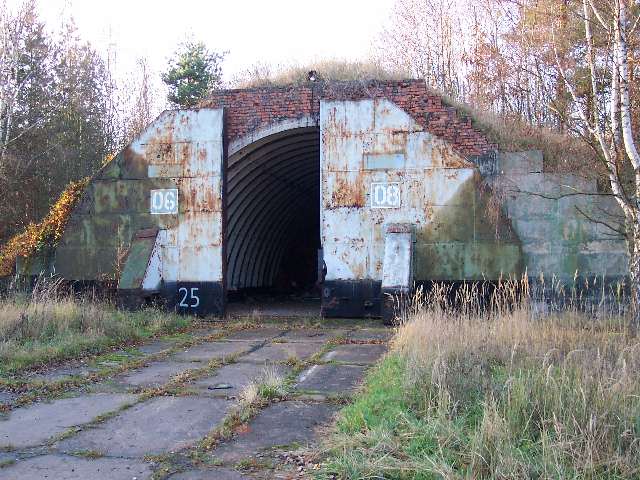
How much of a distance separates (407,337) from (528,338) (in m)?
1.37

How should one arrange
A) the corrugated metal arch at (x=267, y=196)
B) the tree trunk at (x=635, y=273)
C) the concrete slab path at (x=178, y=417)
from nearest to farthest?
the concrete slab path at (x=178, y=417) < the tree trunk at (x=635, y=273) < the corrugated metal arch at (x=267, y=196)

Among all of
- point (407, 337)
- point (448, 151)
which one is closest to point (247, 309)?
point (448, 151)

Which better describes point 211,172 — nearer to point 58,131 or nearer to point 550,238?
point 550,238

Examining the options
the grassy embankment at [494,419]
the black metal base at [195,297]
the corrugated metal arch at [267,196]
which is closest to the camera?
the grassy embankment at [494,419]

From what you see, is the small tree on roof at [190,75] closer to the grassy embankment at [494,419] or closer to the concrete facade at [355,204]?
the concrete facade at [355,204]

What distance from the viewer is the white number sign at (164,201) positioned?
1325 cm

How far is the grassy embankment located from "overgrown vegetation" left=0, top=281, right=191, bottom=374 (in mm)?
4369

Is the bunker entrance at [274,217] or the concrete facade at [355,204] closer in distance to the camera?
the concrete facade at [355,204]

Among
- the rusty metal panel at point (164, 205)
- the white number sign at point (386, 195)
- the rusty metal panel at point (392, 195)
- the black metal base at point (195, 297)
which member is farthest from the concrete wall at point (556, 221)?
the black metal base at point (195, 297)

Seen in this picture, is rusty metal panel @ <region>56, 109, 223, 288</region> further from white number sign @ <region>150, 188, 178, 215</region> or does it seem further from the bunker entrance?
the bunker entrance

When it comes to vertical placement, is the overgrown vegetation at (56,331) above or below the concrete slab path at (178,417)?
above

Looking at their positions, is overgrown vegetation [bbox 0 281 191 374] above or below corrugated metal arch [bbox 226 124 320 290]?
below

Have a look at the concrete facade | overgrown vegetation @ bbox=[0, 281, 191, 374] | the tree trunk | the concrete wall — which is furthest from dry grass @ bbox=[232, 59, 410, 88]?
the tree trunk

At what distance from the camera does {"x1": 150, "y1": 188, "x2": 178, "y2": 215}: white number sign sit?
13.2 metres
